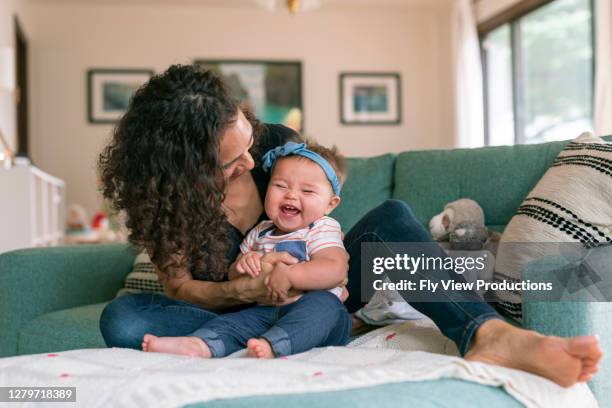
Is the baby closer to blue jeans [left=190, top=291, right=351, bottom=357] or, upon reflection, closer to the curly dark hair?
blue jeans [left=190, top=291, right=351, bottom=357]

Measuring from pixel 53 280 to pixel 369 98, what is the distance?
197 inches

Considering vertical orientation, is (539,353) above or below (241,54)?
below

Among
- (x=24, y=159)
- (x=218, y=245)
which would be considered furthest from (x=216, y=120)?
(x=24, y=159)

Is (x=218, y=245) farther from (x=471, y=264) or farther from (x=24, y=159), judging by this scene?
(x=24, y=159)

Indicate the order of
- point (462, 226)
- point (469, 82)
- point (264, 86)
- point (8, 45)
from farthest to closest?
point (264, 86), point (469, 82), point (8, 45), point (462, 226)

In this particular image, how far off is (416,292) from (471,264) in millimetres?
451

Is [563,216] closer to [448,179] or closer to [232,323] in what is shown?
[448,179]

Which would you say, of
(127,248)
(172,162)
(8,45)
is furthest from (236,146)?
(8,45)

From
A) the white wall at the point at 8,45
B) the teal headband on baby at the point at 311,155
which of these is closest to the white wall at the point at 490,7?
the white wall at the point at 8,45

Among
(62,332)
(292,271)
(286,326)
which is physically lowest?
(62,332)

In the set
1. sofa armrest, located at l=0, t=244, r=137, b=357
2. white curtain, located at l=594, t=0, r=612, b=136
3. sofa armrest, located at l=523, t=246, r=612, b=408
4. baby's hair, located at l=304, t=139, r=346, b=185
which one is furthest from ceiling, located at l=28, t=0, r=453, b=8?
sofa armrest, located at l=523, t=246, r=612, b=408

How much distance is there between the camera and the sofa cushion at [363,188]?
2.44m

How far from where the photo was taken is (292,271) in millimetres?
1479

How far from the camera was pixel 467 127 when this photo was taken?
19.9 ft
